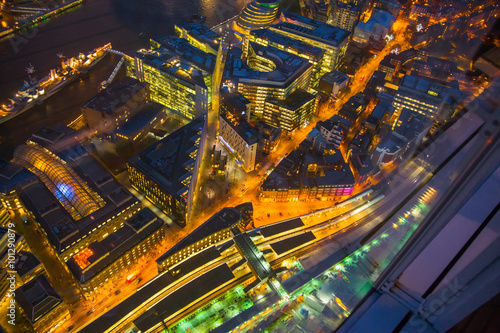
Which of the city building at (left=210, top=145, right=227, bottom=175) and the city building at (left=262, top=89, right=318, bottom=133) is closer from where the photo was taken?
the city building at (left=210, top=145, right=227, bottom=175)

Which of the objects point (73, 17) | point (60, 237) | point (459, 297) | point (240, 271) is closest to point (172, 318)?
point (240, 271)

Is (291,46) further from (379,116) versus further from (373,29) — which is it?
(373,29)

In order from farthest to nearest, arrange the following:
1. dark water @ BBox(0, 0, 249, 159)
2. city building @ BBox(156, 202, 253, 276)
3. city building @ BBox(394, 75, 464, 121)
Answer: dark water @ BBox(0, 0, 249, 159), city building @ BBox(394, 75, 464, 121), city building @ BBox(156, 202, 253, 276)

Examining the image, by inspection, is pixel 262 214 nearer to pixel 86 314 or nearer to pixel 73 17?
pixel 86 314

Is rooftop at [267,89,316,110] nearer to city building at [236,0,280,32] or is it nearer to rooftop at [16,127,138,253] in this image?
rooftop at [16,127,138,253]

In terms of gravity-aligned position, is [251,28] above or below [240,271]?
above

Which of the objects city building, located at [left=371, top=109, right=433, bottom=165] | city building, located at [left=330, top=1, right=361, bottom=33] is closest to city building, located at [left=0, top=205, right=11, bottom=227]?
city building, located at [left=371, top=109, right=433, bottom=165]
